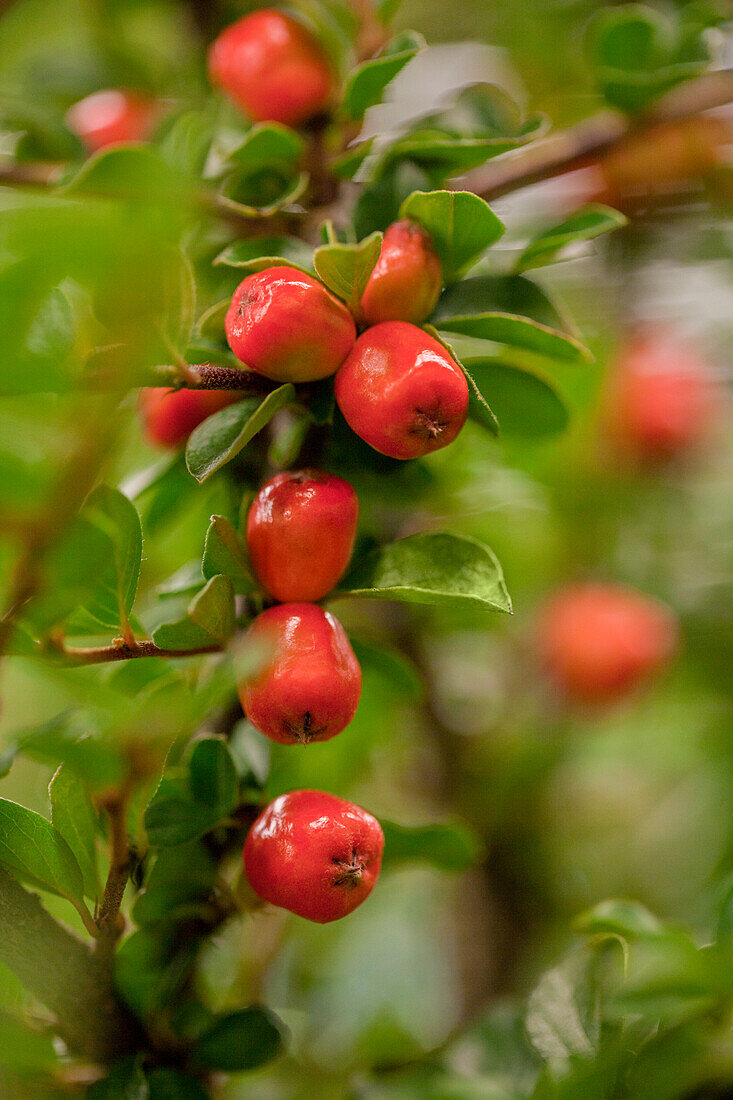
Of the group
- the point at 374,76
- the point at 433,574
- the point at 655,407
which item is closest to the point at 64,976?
the point at 433,574

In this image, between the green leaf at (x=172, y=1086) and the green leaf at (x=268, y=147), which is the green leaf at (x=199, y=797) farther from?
the green leaf at (x=268, y=147)

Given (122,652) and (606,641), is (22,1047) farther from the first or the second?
(606,641)

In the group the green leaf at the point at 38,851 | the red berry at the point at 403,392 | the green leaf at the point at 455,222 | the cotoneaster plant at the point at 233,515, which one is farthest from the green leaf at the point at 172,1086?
the green leaf at the point at 455,222

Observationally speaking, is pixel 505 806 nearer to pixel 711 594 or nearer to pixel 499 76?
pixel 711 594

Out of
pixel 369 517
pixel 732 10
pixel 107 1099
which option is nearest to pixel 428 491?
pixel 369 517

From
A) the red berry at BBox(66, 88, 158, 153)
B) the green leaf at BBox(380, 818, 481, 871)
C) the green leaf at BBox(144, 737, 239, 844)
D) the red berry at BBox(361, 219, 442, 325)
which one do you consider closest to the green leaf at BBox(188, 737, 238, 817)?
the green leaf at BBox(144, 737, 239, 844)

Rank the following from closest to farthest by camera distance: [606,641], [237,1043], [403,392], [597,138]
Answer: [403,392] < [237,1043] < [597,138] < [606,641]

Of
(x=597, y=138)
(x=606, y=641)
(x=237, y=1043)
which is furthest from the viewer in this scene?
(x=606, y=641)
